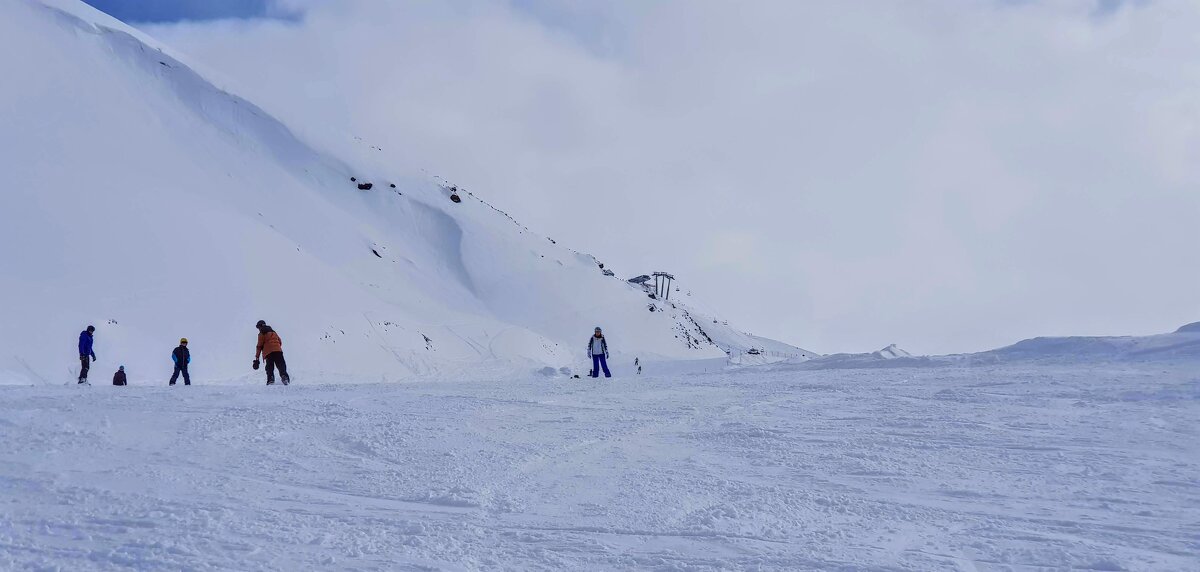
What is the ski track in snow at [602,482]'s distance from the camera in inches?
208

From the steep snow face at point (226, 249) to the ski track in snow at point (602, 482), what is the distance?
16.0 m

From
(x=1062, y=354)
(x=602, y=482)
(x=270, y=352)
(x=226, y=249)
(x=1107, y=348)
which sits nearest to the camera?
(x=602, y=482)

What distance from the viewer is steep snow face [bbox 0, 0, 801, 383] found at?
1101 inches

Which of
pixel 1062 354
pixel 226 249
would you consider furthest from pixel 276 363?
pixel 226 249

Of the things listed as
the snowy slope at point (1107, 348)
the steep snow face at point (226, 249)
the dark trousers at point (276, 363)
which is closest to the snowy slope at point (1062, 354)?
the snowy slope at point (1107, 348)

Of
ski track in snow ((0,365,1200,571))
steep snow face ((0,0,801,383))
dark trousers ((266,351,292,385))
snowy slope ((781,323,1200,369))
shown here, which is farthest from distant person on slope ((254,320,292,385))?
snowy slope ((781,323,1200,369))

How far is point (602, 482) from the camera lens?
23.8ft

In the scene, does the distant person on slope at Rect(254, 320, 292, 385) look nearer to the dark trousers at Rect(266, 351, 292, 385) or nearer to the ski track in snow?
the dark trousers at Rect(266, 351, 292, 385)

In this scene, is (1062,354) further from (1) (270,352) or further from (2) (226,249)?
(2) (226,249)

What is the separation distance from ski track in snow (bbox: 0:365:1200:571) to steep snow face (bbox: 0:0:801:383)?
1604 cm

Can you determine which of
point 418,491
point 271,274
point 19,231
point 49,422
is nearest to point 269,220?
point 271,274

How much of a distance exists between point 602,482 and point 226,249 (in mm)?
32463

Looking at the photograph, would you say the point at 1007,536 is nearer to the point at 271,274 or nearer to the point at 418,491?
the point at 418,491

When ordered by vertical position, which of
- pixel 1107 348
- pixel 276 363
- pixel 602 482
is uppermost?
pixel 1107 348
